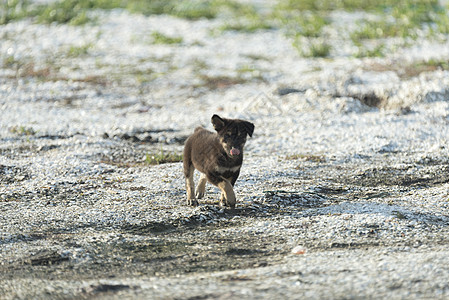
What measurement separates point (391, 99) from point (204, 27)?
22.6 feet

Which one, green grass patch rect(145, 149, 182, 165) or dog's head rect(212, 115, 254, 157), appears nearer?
dog's head rect(212, 115, 254, 157)

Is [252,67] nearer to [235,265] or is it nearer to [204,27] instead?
[204,27]

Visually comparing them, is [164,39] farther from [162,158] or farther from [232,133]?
[232,133]

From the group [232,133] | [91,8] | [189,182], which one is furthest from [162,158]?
[91,8]

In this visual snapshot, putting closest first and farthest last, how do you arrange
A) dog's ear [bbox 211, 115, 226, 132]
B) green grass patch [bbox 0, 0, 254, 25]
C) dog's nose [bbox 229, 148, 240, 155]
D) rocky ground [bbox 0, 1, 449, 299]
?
1. rocky ground [bbox 0, 1, 449, 299]
2. dog's nose [bbox 229, 148, 240, 155]
3. dog's ear [bbox 211, 115, 226, 132]
4. green grass patch [bbox 0, 0, 254, 25]

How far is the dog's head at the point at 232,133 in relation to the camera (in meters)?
6.78

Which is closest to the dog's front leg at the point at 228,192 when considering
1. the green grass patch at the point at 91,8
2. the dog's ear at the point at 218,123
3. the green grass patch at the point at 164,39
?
the dog's ear at the point at 218,123

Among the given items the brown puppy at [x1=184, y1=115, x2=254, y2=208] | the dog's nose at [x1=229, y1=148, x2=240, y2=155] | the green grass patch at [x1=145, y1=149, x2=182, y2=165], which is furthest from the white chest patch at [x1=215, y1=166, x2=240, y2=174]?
the green grass patch at [x1=145, y1=149, x2=182, y2=165]

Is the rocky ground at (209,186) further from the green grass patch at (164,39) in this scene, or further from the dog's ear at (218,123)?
the dog's ear at (218,123)

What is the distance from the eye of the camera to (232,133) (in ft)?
22.3

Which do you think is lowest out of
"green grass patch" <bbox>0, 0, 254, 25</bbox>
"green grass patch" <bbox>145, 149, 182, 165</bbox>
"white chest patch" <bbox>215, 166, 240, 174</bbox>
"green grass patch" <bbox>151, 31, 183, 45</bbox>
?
"green grass patch" <bbox>145, 149, 182, 165</bbox>

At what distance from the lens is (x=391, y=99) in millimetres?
11766

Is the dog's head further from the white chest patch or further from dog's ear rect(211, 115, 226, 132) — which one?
the white chest patch

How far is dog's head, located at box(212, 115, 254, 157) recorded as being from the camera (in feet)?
22.2
